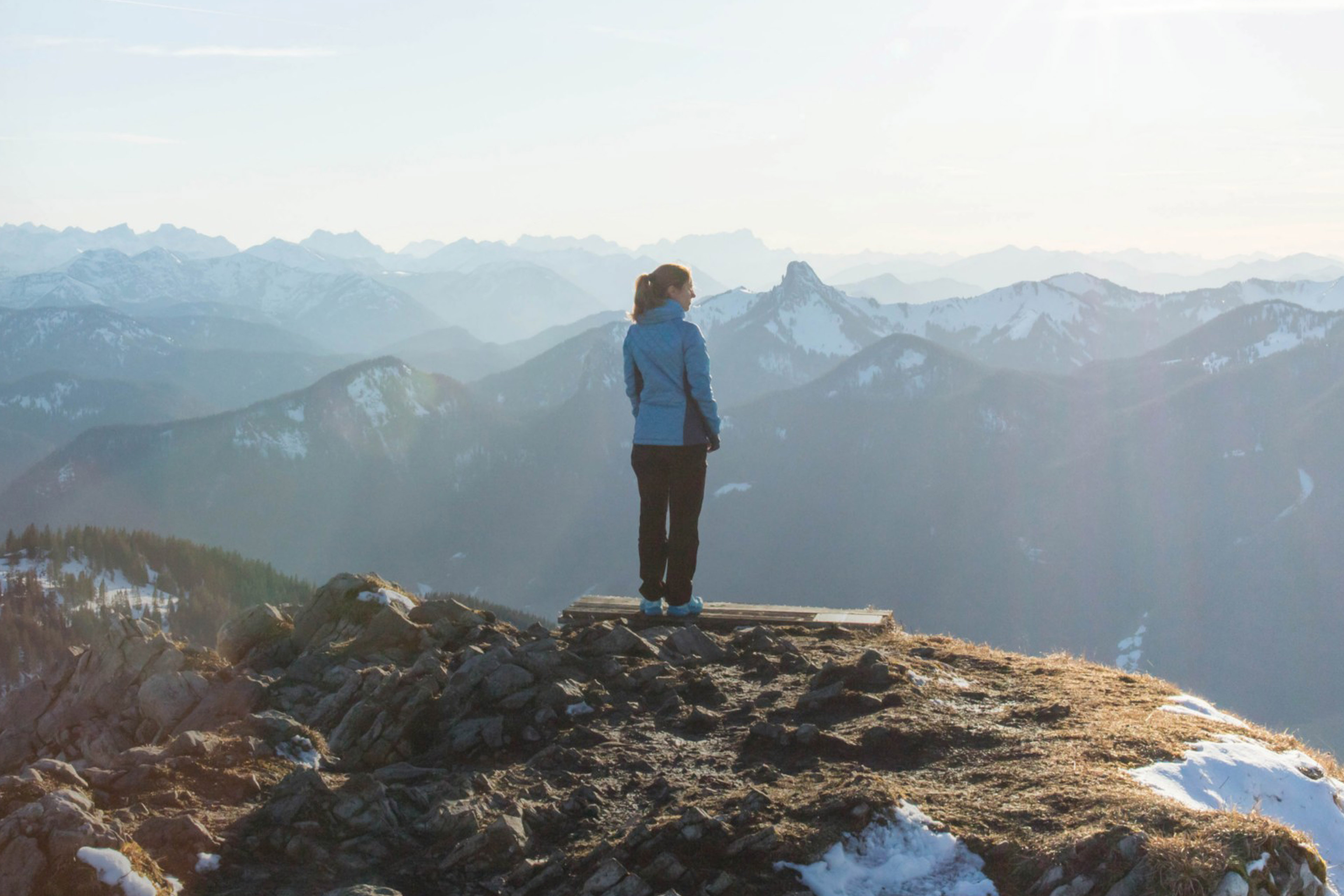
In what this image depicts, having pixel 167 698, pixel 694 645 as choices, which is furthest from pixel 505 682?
pixel 167 698

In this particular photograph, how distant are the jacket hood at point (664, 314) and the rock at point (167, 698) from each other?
6.83m

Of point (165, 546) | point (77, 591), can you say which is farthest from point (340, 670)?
point (165, 546)

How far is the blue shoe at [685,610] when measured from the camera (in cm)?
1385

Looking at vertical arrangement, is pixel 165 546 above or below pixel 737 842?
below

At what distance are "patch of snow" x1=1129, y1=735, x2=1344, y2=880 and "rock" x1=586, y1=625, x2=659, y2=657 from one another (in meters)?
5.40

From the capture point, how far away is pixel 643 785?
8266mm

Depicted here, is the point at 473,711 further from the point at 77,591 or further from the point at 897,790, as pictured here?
the point at 77,591

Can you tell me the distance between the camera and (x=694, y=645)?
12000 millimetres

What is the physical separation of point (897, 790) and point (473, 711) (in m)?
4.28

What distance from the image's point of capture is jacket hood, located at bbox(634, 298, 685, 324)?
12891mm

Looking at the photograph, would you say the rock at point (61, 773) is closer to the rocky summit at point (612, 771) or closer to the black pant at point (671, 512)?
the rocky summit at point (612, 771)

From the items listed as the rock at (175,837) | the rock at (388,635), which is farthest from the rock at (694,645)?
the rock at (175,837)

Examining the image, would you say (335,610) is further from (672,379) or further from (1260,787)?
(1260,787)

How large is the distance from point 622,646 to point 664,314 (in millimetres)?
4186
